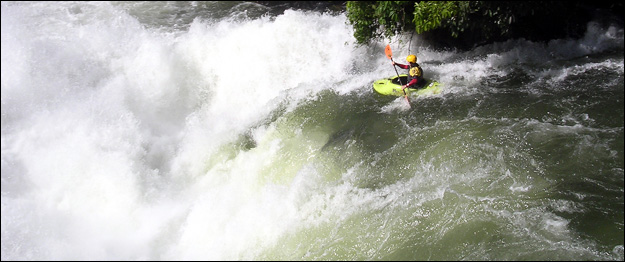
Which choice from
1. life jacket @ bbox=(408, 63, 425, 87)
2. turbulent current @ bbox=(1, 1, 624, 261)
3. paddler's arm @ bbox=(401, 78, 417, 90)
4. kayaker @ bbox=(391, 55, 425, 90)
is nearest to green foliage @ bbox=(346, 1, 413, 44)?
turbulent current @ bbox=(1, 1, 624, 261)

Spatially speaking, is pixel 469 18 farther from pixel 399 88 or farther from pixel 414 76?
pixel 399 88

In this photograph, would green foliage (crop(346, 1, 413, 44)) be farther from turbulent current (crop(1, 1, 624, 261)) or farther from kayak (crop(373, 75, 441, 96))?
kayak (crop(373, 75, 441, 96))

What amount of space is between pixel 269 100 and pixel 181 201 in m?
2.83

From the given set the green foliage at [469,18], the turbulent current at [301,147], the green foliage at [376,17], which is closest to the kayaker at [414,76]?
the turbulent current at [301,147]

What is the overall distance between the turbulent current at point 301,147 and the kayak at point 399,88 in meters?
0.15

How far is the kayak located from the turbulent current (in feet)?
0.48

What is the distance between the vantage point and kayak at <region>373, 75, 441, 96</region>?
757 centimetres

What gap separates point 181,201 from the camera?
6.08 m

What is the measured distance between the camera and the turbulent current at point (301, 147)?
16.9 feet

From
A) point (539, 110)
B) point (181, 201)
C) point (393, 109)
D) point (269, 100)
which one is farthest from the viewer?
point (269, 100)

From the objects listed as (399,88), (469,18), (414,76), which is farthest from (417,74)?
(469,18)

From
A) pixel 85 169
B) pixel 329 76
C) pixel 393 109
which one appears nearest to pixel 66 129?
pixel 85 169

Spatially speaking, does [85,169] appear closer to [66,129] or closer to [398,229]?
[66,129]

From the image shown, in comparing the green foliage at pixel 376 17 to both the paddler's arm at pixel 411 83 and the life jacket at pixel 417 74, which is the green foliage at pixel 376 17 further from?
the paddler's arm at pixel 411 83
